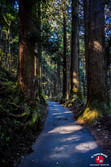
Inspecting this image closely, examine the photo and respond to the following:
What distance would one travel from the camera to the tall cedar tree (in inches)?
252

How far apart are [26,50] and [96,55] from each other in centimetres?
395

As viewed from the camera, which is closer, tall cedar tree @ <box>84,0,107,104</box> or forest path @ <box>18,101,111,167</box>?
forest path @ <box>18,101,111,167</box>

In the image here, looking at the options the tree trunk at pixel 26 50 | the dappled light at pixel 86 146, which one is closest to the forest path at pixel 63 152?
the dappled light at pixel 86 146

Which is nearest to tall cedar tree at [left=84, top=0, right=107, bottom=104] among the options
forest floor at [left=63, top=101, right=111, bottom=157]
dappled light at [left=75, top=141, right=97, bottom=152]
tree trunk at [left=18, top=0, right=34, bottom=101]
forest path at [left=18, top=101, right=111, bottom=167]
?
forest floor at [left=63, top=101, right=111, bottom=157]

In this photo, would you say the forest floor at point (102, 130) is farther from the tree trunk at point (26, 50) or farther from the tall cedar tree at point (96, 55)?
the tree trunk at point (26, 50)

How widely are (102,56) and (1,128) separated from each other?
235 inches

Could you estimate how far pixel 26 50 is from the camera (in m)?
6.62

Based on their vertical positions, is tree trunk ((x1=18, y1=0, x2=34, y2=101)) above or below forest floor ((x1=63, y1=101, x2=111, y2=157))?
above

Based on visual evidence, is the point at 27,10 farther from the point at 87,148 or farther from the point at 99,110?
the point at 87,148

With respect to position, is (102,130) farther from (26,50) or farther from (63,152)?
(26,50)

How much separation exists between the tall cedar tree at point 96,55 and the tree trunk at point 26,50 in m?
3.46

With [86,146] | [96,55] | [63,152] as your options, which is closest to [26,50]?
[96,55]

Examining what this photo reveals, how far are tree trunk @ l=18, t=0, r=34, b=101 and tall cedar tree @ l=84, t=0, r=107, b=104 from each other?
3.46m

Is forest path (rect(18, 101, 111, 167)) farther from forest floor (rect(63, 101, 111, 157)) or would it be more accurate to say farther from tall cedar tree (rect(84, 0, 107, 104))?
tall cedar tree (rect(84, 0, 107, 104))
